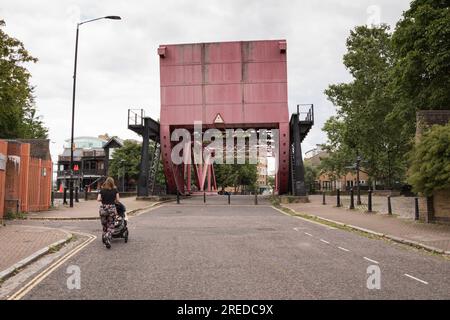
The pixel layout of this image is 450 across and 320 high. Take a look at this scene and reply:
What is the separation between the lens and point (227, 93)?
31.8 metres

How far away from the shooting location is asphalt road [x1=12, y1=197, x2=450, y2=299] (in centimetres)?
600

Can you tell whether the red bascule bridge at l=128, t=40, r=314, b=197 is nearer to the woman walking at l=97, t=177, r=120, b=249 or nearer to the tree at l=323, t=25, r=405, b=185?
the tree at l=323, t=25, r=405, b=185

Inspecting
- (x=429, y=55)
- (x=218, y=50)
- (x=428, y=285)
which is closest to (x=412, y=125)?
(x=429, y=55)

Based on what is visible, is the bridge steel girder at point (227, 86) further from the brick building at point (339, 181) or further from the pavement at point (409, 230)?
the brick building at point (339, 181)

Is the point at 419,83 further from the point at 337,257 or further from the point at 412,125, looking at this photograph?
the point at 337,257

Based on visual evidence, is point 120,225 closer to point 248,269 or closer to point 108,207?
point 108,207

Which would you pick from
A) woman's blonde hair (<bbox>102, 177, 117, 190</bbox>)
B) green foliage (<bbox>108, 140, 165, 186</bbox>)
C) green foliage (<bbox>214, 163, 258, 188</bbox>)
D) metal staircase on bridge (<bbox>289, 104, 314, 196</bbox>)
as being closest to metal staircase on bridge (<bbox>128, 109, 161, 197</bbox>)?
metal staircase on bridge (<bbox>289, 104, 314, 196</bbox>)

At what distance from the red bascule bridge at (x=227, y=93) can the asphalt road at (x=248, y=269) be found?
765 inches

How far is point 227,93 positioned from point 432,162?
2008cm

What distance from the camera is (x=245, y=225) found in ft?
50.8

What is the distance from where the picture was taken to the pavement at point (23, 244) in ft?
26.1

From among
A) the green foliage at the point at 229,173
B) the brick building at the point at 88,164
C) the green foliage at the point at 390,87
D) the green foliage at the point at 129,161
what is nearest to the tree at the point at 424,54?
the green foliage at the point at 390,87

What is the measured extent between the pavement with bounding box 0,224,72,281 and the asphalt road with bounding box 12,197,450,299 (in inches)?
32.1

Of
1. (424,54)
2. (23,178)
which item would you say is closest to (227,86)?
(424,54)
